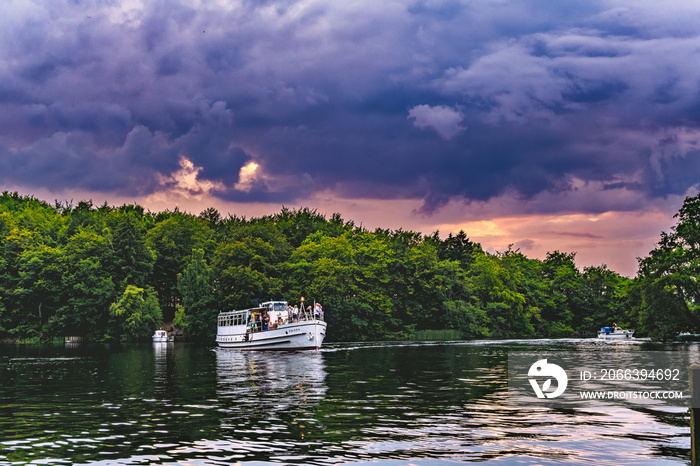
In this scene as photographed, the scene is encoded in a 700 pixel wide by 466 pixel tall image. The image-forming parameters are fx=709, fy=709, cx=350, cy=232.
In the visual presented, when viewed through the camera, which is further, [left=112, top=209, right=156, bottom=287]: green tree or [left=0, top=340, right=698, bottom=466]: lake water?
[left=112, top=209, right=156, bottom=287]: green tree

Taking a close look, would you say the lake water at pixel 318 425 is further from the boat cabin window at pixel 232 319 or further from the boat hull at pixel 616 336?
the boat hull at pixel 616 336

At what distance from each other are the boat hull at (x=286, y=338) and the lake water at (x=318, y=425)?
114ft

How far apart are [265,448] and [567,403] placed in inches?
606

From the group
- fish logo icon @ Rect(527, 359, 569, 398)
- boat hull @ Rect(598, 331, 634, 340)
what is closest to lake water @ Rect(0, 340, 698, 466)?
fish logo icon @ Rect(527, 359, 569, 398)

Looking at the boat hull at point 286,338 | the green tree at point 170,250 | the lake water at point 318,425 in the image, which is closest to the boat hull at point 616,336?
the boat hull at point 286,338

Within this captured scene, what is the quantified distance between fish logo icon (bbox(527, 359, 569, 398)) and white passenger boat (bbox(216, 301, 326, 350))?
1144 inches

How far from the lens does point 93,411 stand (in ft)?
97.5

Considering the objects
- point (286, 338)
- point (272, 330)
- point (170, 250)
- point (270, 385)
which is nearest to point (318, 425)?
point (270, 385)

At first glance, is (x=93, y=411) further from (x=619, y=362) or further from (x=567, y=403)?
(x=619, y=362)

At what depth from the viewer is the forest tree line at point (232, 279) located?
5054 inches

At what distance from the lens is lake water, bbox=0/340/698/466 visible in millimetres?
20062

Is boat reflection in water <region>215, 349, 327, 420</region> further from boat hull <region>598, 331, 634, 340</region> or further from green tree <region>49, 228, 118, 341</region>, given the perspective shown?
boat hull <region>598, 331, 634, 340</region>

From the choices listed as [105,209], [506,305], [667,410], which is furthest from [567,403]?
[105,209]

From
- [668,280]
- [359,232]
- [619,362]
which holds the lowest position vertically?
[619,362]
